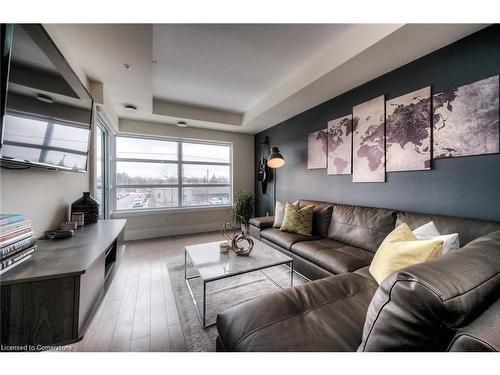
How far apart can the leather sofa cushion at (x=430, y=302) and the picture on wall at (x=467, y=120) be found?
1.49 meters

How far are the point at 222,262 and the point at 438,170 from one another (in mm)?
2199

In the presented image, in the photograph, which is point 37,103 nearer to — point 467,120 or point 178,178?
point 178,178

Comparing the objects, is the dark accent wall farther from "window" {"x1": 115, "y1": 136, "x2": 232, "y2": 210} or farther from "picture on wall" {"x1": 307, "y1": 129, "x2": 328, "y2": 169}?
"window" {"x1": 115, "y1": 136, "x2": 232, "y2": 210}

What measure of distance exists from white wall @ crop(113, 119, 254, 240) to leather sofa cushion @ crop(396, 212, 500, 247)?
11.4 feet

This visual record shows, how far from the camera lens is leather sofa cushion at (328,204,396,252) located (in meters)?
1.93

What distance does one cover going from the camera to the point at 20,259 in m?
1.02

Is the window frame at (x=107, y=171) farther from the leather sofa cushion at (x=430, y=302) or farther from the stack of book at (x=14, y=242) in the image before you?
the leather sofa cushion at (x=430, y=302)

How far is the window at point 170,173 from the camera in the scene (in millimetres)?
3811

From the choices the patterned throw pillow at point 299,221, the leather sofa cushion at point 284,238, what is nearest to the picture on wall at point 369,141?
the patterned throw pillow at point 299,221

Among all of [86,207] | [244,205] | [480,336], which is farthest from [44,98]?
[244,205]

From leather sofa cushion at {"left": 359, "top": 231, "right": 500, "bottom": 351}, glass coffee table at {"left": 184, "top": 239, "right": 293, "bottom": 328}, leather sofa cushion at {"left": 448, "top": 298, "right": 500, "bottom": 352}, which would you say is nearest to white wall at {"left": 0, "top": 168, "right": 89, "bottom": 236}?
glass coffee table at {"left": 184, "top": 239, "right": 293, "bottom": 328}
